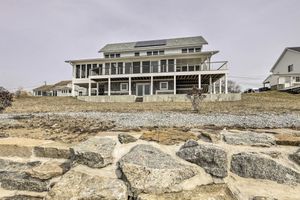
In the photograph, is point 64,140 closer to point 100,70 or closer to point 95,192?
point 95,192

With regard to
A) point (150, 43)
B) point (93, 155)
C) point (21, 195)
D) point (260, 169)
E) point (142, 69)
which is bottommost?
point (21, 195)

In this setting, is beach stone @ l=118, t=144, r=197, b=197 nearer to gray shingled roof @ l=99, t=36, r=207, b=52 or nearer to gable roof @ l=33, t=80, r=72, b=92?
gray shingled roof @ l=99, t=36, r=207, b=52

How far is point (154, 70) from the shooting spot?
18.6 meters

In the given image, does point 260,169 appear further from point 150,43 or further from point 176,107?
point 150,43

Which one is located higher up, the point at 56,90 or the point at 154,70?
the point at 154,70

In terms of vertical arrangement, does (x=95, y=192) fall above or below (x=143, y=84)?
below

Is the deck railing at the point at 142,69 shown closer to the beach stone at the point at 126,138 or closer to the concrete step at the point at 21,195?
the beach stone at the point at 126,138

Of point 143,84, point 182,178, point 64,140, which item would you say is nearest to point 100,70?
point 143,84

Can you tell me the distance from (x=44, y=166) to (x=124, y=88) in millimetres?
18220

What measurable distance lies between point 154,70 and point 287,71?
20665mm

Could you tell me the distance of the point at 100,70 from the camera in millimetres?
19578

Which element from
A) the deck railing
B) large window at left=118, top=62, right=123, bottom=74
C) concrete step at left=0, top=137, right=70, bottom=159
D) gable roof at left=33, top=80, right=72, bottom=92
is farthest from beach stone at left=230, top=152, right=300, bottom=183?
gable roof at left=33, top=80, right=72, bottom=92

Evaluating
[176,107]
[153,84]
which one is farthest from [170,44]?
[176,107]

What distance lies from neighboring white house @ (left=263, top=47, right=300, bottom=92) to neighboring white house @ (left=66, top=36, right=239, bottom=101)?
28.2 ft
